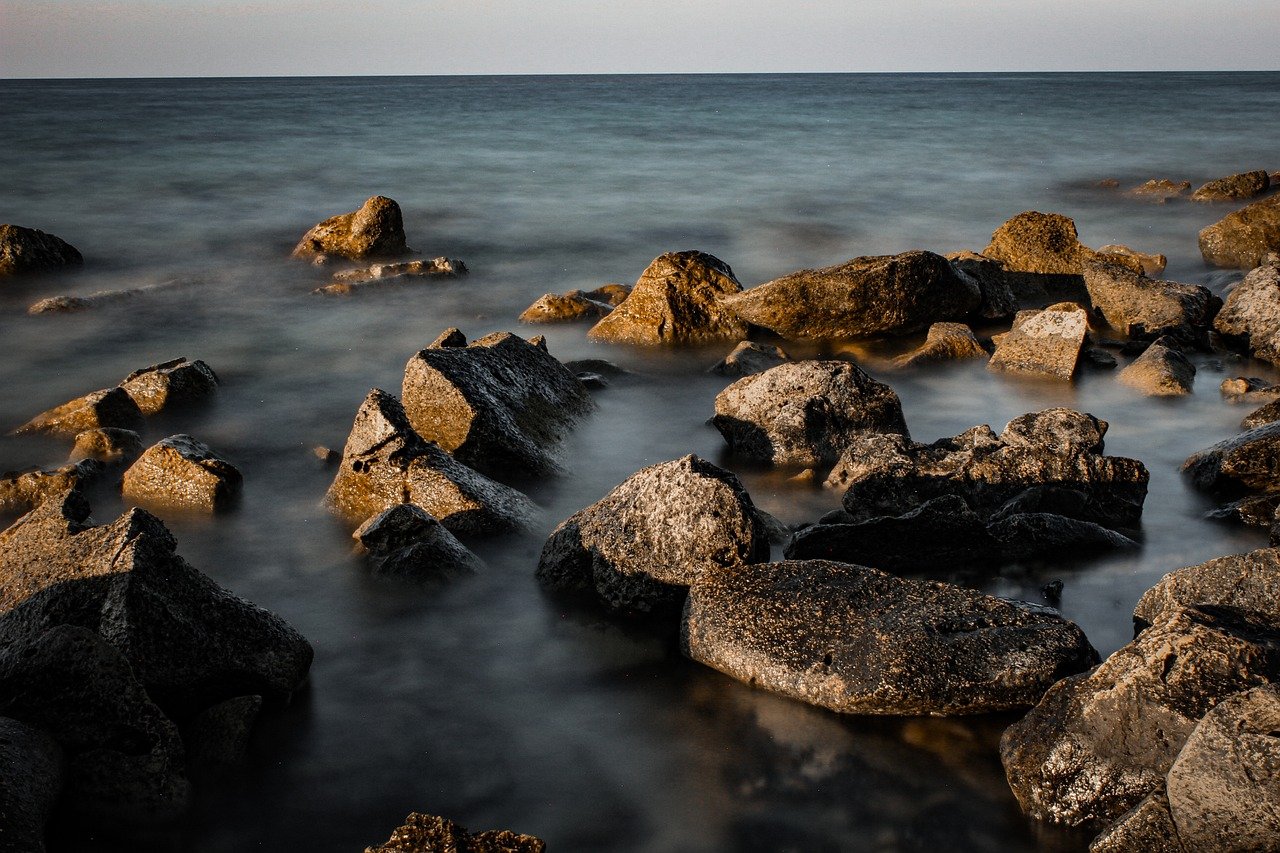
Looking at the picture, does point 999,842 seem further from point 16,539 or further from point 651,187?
point 651,187

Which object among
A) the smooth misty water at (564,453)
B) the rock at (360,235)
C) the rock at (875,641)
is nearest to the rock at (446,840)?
the smooth misty water at (564,453)

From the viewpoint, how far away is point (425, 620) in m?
5.22

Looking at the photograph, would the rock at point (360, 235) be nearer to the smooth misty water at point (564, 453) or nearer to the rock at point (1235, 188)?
the smooth misty water at point (564, 453)

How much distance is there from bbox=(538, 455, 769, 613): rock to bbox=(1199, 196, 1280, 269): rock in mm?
10414

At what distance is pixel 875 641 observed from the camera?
4.26 metres

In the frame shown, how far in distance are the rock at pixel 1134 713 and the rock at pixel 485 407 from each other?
3.76 m

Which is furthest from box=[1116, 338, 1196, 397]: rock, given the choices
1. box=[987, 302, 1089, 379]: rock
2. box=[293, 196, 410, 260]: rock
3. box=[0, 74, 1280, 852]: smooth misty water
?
box=[293, 196, 410, 260]: rock

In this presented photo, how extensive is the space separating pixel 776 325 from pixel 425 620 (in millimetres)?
5310

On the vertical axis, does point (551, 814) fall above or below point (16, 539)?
below

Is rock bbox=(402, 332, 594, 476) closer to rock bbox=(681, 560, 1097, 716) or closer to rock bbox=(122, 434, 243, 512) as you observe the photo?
rock bbox=(122, 434, 243, 512)

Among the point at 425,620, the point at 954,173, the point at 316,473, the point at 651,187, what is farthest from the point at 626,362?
the point at 954,173

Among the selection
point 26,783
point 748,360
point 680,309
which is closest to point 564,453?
point 748,360

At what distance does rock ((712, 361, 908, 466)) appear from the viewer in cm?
694

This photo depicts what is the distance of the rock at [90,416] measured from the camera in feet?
25.0
